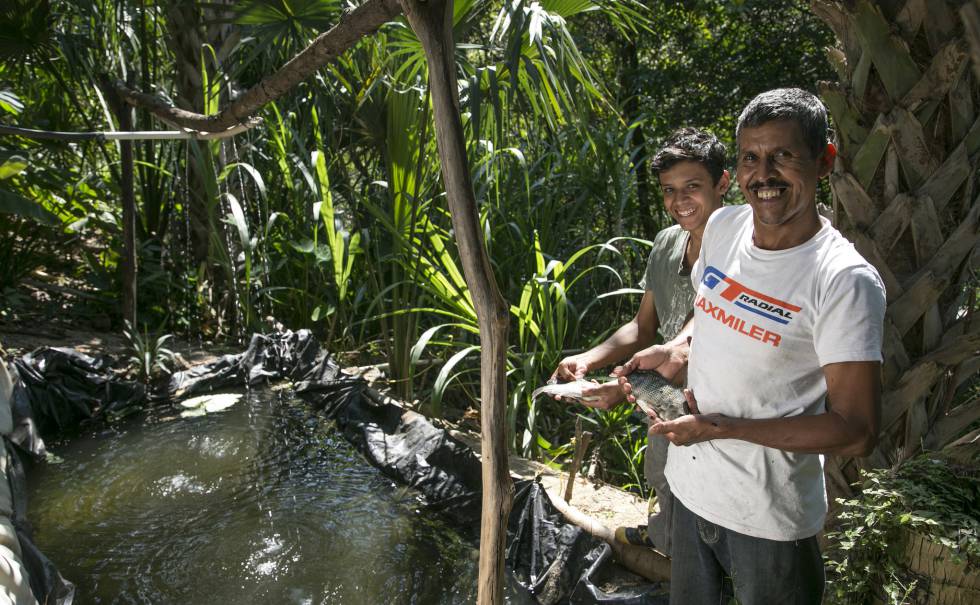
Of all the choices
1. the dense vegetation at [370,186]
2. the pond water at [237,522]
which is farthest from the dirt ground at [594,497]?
the pond water at [237,522]

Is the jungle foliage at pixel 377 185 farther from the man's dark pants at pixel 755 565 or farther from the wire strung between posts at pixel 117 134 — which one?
the man's dark pants at pixel 755 565

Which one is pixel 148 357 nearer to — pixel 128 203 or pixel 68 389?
pixel 68 389

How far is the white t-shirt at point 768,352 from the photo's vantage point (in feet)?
4.08

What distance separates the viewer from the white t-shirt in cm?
124

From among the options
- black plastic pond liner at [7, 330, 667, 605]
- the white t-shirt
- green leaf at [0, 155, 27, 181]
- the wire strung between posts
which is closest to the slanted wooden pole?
the white t-shirt

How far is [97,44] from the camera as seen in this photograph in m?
5.06

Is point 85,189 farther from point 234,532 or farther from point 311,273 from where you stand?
point 234,532

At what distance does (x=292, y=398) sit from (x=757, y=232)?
333cm

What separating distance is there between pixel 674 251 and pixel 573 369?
51 centimetres

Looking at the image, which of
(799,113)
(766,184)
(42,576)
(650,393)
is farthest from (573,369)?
(42,576)

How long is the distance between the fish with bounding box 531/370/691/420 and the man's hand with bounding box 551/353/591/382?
109mm

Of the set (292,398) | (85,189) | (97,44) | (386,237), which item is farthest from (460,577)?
(85,189)

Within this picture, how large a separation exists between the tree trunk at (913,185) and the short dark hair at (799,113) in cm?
62

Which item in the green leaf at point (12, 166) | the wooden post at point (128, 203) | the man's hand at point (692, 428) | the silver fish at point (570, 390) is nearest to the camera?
the man's hand at point (692, 428)
